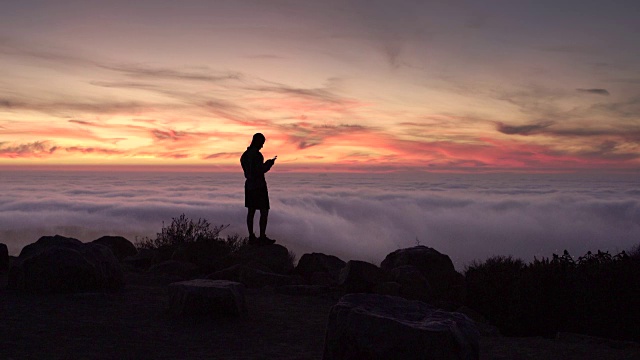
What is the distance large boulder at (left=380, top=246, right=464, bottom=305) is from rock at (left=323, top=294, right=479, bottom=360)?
4.56 metres

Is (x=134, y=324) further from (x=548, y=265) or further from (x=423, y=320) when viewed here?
(x=548, y=265)

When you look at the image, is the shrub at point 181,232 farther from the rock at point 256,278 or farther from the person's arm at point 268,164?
the rock at point 256,278

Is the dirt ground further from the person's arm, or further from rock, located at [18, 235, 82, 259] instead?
the person's arm

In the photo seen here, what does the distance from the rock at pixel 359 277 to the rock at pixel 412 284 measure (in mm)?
287

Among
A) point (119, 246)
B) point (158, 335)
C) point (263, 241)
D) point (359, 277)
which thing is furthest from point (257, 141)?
point (158, 335)

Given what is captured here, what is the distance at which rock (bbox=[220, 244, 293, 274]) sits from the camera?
33.6 feet

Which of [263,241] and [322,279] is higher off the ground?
[263,241]

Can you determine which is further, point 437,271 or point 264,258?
point 264,258

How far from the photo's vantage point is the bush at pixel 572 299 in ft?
22.4

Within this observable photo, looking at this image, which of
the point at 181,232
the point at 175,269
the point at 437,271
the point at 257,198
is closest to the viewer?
the point at 437,271

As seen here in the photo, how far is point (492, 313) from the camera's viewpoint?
8117 millimetres

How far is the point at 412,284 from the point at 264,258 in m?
3.46

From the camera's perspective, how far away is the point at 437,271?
888 cm

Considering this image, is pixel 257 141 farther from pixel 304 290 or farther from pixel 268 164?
pixel 304 290
